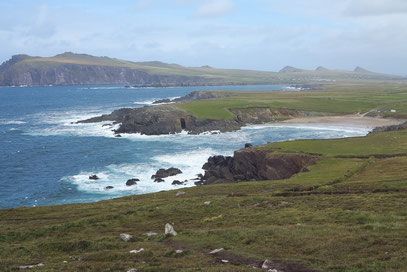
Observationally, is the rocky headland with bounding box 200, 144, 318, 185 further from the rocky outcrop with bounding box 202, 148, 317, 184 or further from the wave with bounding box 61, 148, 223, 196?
the wave with bounding box 61, 148, 223, 196

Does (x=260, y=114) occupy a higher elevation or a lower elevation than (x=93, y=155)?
higher

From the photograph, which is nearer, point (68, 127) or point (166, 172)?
point (166, 172)

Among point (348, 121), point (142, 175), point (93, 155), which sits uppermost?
point (348, 121)

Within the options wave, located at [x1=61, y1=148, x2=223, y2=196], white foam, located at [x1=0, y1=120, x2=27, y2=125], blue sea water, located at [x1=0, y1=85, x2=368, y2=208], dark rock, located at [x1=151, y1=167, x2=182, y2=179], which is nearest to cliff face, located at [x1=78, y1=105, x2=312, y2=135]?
blue sea water, located at [x1=0, y1=85, x2=368, y2=208]

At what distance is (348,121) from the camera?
126 metres

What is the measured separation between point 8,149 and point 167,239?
3179 inches

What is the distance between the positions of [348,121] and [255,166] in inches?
2746

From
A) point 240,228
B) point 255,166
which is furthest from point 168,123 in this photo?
point 240,228

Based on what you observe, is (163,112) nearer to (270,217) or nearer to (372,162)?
(372,162)

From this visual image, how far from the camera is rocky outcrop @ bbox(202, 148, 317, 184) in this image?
61500mm

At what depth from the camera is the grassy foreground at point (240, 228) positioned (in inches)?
816

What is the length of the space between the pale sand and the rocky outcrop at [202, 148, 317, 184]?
59.3m

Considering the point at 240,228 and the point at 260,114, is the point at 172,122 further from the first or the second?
the point at 240,228

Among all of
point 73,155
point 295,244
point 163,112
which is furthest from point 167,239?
point 163,112
